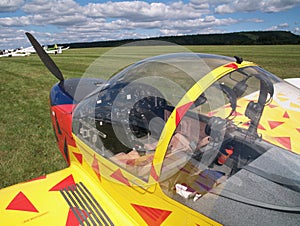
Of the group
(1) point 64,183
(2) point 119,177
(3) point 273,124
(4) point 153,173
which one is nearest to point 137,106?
(2) point 119,177

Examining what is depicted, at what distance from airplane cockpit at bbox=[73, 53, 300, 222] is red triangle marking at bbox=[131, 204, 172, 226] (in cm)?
13

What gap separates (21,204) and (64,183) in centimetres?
36

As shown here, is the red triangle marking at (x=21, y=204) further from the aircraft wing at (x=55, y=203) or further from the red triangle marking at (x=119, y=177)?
the red triangle marking at (x=119, y=177)

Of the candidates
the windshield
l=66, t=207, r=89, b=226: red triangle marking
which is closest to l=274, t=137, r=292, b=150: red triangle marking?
the windshield

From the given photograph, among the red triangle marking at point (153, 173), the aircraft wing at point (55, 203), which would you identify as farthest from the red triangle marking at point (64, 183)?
the red triangle marking at point (153, 173)

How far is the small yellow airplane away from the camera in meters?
1.45

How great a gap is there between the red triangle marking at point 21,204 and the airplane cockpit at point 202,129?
65cm

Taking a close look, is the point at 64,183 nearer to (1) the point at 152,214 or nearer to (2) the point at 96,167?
(2) the point at 96,167

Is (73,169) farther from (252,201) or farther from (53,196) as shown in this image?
(252,201)

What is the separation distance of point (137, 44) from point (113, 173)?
1.05 meters

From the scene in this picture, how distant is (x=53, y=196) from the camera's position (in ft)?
6.66

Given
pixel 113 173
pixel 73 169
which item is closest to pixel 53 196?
pixel 73 169

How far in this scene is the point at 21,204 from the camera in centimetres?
197

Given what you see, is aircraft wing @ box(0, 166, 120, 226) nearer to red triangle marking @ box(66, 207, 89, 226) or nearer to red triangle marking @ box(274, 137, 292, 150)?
red triangle marking @ box(66, 207, 89, 226)
